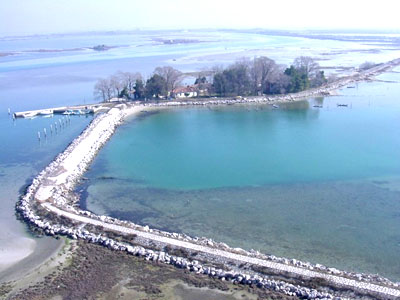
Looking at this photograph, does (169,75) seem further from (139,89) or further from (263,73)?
(263,73)

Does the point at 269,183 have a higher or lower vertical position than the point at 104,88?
lower

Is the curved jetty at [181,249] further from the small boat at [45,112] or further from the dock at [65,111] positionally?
the small boat at [45,112]

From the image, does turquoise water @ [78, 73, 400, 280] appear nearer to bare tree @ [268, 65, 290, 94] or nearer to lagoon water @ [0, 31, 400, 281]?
lagoon water @ [0, 31, 400, 281]

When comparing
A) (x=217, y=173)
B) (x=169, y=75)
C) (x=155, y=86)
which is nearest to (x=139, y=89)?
(x=155, y=86)

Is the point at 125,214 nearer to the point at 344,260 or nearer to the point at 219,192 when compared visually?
the point at 219,192

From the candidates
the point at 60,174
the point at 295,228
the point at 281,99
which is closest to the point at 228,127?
the point at 281,99

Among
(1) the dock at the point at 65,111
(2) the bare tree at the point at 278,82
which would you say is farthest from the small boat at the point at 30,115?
(2) the bare tree at the point at 278,82
